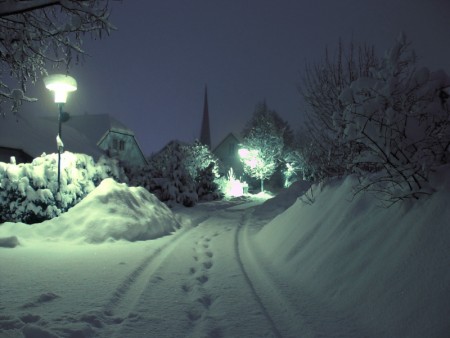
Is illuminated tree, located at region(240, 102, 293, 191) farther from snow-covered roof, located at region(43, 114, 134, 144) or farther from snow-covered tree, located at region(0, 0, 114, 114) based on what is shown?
snow-covered tree, located at region(0, 0, 114, 114)

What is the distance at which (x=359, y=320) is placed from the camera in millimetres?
3453

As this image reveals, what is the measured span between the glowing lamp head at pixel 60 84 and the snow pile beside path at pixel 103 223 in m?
2.78

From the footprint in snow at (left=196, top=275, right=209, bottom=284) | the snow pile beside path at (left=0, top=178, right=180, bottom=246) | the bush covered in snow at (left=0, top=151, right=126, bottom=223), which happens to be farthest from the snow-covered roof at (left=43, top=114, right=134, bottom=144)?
the footprint in snow at (left=196, top=275, right=209, bottom=284)

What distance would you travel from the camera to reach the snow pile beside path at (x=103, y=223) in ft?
25.8

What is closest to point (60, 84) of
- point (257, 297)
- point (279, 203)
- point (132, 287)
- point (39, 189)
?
point (39, 189)

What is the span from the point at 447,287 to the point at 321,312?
1.31 meters

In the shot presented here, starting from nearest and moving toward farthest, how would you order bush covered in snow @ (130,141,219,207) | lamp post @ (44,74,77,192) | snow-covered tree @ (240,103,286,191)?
lamp post @ (44,74,77,192)
bush covered in snow @ (130,141,219,207)
snow-covered tree @ (240,103,286,191)

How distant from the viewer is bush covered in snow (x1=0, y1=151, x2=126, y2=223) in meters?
8.84

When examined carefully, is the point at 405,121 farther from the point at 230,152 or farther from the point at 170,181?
the point at 230,152

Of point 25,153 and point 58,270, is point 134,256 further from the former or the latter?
point 25,153

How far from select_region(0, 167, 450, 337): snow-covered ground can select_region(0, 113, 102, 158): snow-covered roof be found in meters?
10.1

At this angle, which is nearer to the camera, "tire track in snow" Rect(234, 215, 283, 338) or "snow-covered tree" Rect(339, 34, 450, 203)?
"tire track in snow" Rect(234, 215, 283, 338)

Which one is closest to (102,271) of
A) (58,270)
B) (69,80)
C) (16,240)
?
(58,270)

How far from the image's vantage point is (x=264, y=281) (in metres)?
5.02
